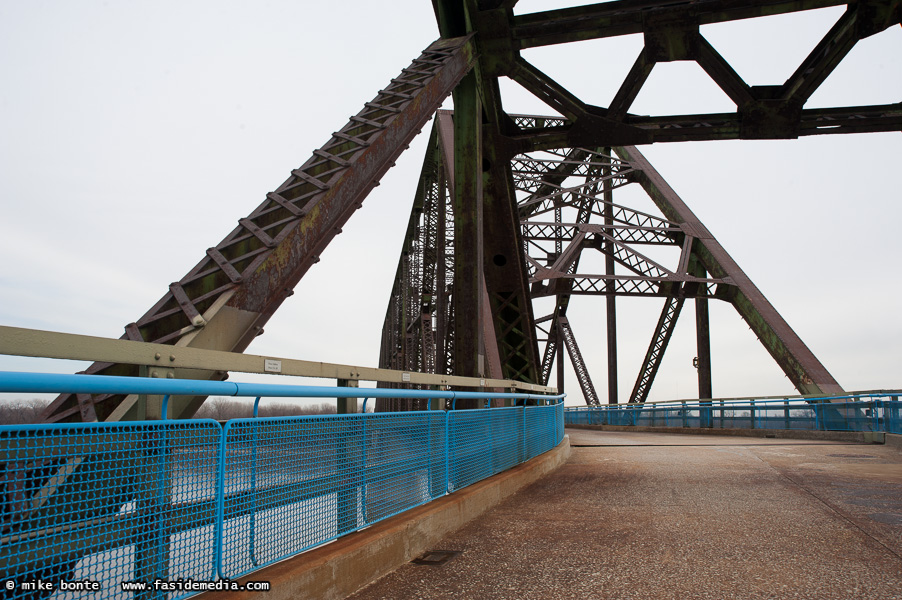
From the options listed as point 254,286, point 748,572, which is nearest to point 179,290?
point 254,286

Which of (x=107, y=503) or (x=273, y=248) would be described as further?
(x=273, y=248)

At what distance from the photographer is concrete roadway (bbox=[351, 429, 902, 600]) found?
338 cm

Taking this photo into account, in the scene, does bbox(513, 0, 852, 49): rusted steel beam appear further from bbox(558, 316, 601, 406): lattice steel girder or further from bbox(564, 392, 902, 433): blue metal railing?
bbox(558, 316, 601, 406): lattice steel girder

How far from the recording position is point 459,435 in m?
5.39

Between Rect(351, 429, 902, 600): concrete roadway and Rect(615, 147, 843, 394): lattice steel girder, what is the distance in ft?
37.3

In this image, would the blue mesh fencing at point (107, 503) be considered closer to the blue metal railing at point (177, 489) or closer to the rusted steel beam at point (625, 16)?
the blue metal railing at point (177, 489)

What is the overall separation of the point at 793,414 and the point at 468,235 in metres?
13.3

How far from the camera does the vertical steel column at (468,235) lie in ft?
24.8

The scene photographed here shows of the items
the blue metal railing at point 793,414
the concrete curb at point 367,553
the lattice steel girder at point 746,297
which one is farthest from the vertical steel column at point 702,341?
the concrete curb at point 367,553

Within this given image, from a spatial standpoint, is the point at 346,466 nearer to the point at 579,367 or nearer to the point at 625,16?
the point at 625,16

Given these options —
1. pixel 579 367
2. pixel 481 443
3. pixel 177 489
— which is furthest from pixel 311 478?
pixel 579 367

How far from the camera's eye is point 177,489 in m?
2.48

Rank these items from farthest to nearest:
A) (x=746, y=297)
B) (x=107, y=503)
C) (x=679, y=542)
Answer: (x=746, y=297), (x=679, y=542), (x=107, y=503)

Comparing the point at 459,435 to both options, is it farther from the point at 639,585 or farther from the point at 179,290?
the point at 179,290
